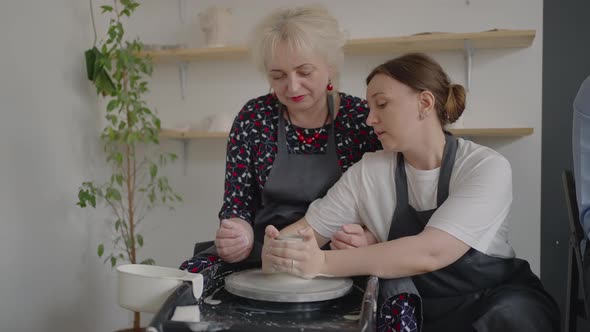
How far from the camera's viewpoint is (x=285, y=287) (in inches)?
44.7

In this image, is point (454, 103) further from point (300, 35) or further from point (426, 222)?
point (300, 35)

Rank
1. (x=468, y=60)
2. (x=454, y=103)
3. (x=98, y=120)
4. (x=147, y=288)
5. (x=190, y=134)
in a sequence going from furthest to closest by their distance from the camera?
(x=98, y=120) < (x=190, y=134) < (x=468, y=60) < (x=454, y=103) < (x=147, y=288)

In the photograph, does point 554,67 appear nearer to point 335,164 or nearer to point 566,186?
point 566,186

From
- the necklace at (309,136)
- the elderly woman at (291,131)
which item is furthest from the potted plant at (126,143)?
the necklace at (309,136)

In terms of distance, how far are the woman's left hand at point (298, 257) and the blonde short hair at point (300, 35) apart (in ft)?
1.95

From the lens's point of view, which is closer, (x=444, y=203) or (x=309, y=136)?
(x=444, y=203)

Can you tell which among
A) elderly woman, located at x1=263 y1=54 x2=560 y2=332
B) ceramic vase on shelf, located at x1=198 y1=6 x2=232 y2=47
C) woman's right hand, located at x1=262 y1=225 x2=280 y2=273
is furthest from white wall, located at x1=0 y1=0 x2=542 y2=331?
woman's right hand, located at x1=262 y1=225 x2=280 y2=273

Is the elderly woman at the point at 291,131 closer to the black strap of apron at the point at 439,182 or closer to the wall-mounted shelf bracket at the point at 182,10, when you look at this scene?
the black strap of apron at the point at 439,182

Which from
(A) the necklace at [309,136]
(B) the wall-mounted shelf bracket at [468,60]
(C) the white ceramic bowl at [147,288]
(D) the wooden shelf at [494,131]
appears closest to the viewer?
(C) the white ceramic bowl at [147,288]

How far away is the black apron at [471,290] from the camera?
4.06 feet

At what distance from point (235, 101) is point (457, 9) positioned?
3.60 ft

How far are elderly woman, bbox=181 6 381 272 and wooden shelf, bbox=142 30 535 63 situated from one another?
71cm

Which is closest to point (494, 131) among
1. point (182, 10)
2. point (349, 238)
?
point (349, 238)

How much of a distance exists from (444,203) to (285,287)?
0.43m
